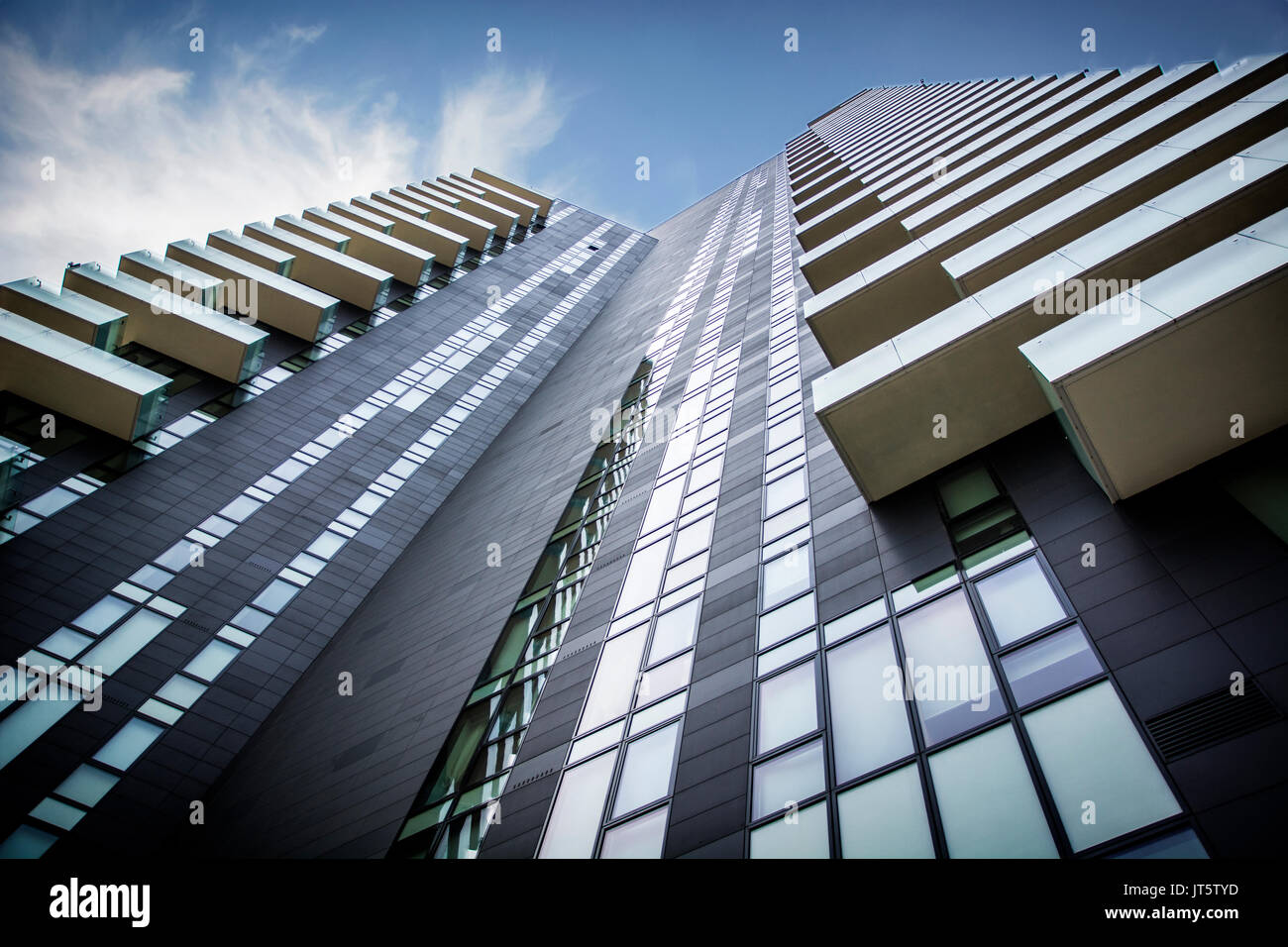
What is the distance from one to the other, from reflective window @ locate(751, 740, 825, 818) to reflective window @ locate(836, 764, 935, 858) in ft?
1.83

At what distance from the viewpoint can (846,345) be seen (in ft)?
62.3

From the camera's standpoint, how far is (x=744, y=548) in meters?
16.2

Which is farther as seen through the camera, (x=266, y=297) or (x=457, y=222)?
(x=457, y=222)

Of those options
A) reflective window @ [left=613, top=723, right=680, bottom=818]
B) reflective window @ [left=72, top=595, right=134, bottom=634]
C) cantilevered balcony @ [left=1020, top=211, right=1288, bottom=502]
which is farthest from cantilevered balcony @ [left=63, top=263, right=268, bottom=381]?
cantilevered balcony @ [left=1020, top=211, right=1288, bottom=502]

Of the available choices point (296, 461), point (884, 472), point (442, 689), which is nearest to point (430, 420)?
point (296, 461)

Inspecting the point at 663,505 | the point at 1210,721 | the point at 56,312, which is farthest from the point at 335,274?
Result: the point at 1210,721

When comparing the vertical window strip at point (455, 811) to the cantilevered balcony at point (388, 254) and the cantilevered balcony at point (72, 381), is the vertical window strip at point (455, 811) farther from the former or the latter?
the cantilevered balcony at point (388, 254)

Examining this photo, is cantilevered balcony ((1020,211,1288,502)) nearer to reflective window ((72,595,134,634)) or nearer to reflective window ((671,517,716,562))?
reflective window ((671,517,716,562))

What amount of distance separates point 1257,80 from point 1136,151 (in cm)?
532

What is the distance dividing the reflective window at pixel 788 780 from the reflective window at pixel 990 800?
162 centimetres

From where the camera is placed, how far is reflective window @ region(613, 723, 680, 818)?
1116 cm

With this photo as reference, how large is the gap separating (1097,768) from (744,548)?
909cm

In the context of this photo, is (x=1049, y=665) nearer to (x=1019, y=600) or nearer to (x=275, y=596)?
(x=1019, y=600)

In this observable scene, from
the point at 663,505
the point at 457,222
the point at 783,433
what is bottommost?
the point at 663,505
